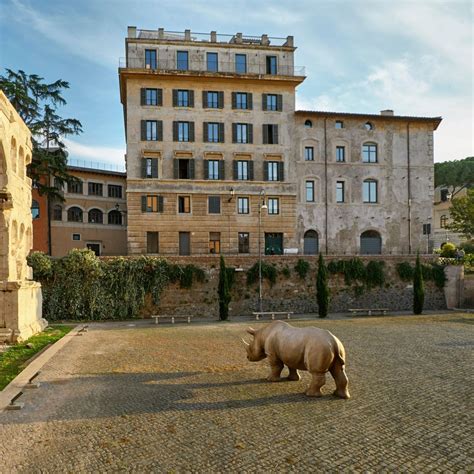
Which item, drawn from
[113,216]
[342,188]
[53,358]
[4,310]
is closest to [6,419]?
[53,358]

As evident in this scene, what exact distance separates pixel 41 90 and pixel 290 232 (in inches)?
1052

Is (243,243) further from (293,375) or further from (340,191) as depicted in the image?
(293,375)

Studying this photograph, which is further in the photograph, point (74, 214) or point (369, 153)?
point (74, 214)

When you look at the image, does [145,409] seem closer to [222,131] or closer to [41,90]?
[222,131]

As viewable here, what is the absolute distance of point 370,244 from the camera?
1663 inches

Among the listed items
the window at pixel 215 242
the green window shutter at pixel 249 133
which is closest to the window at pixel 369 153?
the green window shutter at pixel 249 133

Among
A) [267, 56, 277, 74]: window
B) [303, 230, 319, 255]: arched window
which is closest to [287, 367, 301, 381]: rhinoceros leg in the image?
[303, 230, 319, 255]: arched window

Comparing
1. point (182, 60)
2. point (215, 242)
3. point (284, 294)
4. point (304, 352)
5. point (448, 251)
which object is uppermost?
point (182, 60)

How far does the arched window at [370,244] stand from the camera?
42.2m

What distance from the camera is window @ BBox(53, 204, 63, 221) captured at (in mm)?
45000

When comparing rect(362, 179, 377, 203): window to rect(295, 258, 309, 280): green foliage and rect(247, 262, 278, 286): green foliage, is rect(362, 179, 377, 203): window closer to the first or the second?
rect(295, 258, 309, 280): green foliage

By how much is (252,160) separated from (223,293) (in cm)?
1626

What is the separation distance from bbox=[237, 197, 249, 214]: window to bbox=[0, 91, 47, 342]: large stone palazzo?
67.7 feet

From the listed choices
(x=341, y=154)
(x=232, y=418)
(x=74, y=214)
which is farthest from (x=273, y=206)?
(x=232, y=418)
